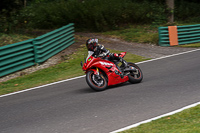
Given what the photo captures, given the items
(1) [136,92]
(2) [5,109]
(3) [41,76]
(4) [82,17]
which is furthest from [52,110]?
(4) [82,17]

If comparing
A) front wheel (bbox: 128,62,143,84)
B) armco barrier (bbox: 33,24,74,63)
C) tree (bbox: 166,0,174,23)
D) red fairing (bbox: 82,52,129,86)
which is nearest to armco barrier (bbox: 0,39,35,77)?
armco barrier (bbox: 33,24,74,63)

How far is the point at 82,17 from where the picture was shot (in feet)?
74.8

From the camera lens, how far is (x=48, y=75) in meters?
11.8

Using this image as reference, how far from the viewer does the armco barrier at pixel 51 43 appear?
13.4m

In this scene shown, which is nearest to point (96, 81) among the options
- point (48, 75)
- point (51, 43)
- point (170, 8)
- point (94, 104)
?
point (94, 104)

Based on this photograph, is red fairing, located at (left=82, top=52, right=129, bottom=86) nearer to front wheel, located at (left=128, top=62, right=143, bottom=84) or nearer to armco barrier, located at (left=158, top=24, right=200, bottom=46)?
front wheel, located at (left=128, top=62, right=143, bottom=84)

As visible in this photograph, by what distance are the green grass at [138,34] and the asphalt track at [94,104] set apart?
8361 millimetres

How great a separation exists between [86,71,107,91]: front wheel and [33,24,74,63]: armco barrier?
5.59 m

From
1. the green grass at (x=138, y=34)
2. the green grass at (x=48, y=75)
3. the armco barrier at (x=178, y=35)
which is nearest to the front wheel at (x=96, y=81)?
the green grass at (x=48, y=75)

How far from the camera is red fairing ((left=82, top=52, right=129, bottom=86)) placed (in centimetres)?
830

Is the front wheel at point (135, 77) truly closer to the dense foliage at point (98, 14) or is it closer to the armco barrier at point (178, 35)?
the armco barrier at point (178, 35)

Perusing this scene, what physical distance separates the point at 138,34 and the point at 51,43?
7.38 metres

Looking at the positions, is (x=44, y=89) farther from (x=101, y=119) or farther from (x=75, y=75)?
(x=101, y=119)

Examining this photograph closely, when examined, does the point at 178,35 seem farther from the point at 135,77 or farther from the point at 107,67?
the point at 107,67
